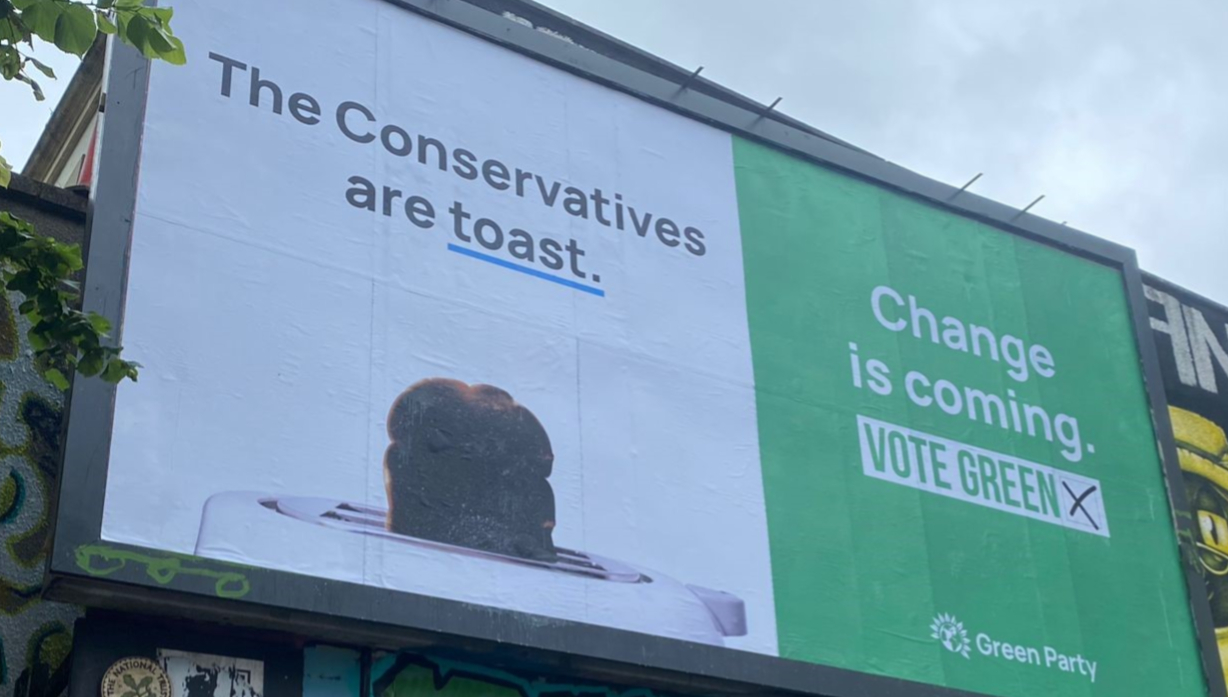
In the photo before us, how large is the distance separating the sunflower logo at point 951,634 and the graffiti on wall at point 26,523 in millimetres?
5489

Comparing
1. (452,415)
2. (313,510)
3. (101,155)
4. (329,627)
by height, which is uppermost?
(101,155)

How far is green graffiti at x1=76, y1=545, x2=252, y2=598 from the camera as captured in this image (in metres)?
8.53

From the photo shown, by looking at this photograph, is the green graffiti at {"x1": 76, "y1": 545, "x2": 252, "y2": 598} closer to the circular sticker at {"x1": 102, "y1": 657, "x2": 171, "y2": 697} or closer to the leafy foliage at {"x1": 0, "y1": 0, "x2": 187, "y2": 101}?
the circular sticker at {"x1": 102, "y1": 657, "x2": 171, "y2": 697}

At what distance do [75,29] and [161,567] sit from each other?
10.0ft

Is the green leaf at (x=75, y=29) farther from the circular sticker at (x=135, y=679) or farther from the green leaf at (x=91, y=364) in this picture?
the circular sticker at (x=135, y=679)

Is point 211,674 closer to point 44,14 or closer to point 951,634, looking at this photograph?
point 44,14

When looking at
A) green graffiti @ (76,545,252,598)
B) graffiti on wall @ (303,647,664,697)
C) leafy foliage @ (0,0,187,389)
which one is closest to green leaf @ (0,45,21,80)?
leafy foliage @ (0,0,187,389)

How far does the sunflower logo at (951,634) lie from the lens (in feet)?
38.6

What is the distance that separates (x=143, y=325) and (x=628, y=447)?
307cm

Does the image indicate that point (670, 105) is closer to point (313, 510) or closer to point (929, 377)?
point (929, 377)

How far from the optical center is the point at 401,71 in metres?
11.3

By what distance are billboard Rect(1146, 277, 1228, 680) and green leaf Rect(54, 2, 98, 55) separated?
10.2 m

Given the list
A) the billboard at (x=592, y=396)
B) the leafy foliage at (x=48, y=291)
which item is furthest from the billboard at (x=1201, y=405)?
the leafy foliage at (x=48, y=291)

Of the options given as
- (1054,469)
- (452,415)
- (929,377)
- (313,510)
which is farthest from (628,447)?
(1054,469)
